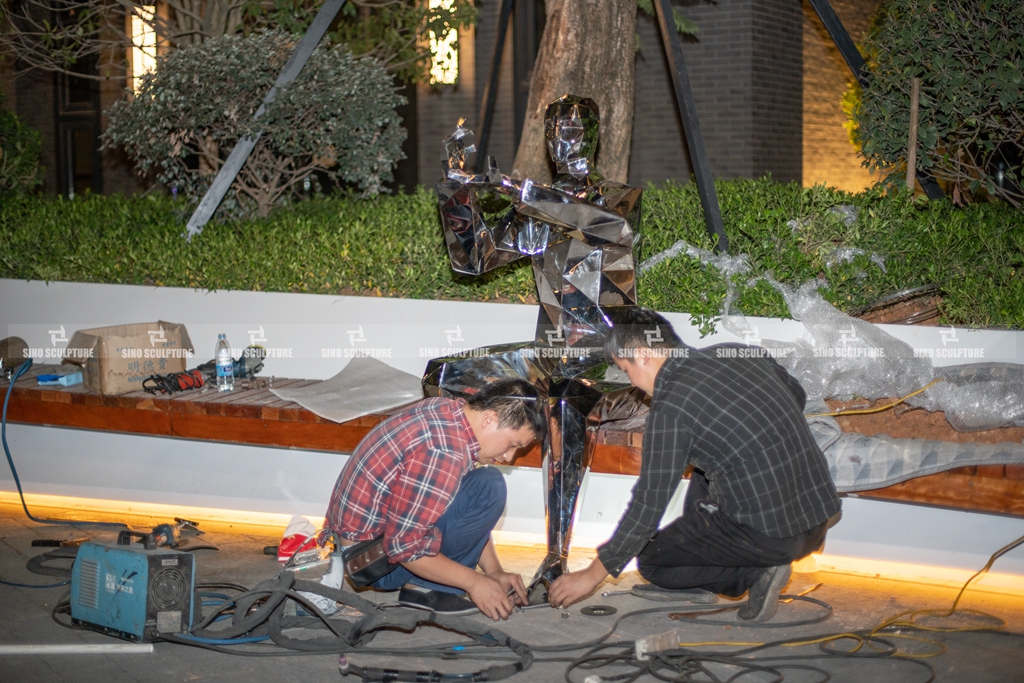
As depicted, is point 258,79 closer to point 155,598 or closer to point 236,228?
point 236,228

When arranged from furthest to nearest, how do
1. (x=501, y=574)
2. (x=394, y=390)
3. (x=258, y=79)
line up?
(x=258, y=79) → (x=394, y=390) → (x=501, y=574)

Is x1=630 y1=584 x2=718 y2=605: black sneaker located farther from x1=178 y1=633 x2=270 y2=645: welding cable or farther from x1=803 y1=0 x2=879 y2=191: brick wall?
x1=803 y1=0 x2=879 y2=191: brick wall

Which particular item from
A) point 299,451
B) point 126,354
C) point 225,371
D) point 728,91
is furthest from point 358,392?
point 728,91

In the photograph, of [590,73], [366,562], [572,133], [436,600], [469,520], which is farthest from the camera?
[590,73]

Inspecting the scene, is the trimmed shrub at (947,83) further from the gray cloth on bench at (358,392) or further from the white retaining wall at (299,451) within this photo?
the gray cloth on bench at (358,392)

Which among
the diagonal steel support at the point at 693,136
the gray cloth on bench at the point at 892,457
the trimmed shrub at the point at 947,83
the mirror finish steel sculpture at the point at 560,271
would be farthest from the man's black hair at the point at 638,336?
the trimmed shrub at the point at 947,83

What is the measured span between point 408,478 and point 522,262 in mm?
2225

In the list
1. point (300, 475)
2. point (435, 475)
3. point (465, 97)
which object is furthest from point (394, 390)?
point (465, 97)

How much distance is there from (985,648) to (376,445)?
2.16 metres

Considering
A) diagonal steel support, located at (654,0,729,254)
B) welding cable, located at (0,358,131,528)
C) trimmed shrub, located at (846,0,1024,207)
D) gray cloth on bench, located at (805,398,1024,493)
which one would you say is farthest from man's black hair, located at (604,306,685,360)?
welding cable, located at (0,358,131,528)

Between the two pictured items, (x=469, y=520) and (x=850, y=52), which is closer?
(x=469, y=520)

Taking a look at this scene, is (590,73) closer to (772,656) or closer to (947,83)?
(947,83)

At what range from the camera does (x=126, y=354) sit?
4875mm

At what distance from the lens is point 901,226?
4.55 metres
